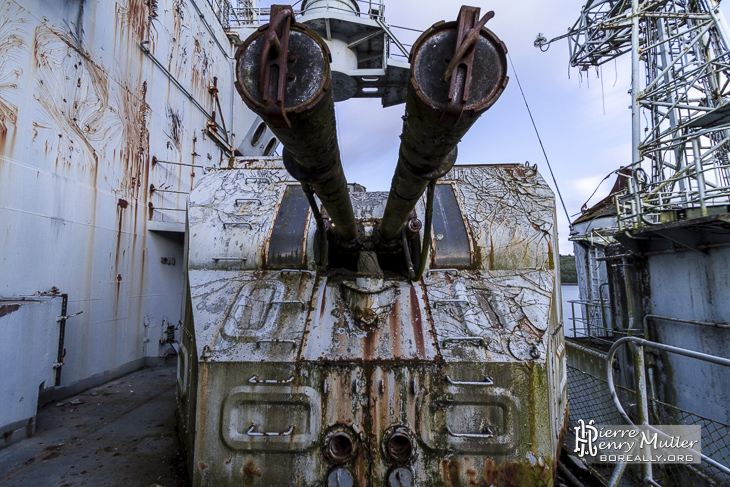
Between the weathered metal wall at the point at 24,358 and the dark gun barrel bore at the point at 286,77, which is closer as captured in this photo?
the dark gun barrel bore at the point at 286,77

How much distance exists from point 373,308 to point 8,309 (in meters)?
3.02

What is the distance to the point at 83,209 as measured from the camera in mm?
4902

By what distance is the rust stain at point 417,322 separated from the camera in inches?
98.5

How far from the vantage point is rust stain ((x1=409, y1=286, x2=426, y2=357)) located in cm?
250

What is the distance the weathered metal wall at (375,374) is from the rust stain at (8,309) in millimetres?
1549

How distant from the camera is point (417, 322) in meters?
2.69

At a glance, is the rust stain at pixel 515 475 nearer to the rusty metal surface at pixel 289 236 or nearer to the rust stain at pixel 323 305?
the rust stain at pixel 323 305

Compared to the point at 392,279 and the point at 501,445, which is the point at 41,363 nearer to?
the point at 392,279

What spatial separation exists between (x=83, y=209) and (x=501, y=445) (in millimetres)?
5104

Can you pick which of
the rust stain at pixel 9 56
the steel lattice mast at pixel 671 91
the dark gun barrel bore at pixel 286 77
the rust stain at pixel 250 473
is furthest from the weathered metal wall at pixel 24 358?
the steel lattice mast at pixel 671 91

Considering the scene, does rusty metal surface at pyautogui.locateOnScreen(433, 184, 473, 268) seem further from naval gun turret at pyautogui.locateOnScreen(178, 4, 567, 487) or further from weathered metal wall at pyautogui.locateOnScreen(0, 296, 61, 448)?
weathered metal wall at pyautogui.locateOnScreen(0, 296, 61, 448)

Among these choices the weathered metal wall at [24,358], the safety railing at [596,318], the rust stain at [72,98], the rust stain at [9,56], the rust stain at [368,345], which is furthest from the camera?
the safety railing at [596,318]

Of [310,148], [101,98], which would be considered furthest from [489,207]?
[101,98]

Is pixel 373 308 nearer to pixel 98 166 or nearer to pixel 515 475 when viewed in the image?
pixel 515 475
